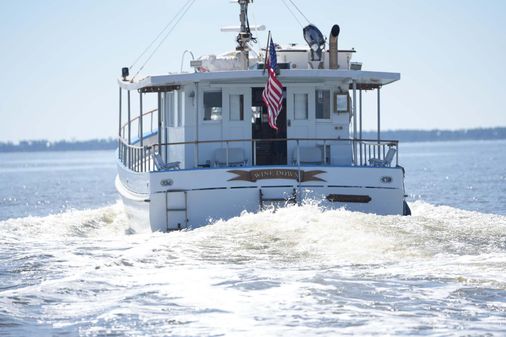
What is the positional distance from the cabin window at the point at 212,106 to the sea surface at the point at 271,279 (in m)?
3.79

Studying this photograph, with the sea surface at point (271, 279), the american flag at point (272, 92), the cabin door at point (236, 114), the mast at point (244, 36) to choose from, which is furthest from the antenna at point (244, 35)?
the sea surface at point (271, 279)

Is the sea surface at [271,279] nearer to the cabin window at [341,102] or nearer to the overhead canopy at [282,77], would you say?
the overhead canopy at [282,77]

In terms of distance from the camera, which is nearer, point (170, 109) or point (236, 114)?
point (236, 114)

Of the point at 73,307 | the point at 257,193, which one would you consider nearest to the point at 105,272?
the point at 73,307

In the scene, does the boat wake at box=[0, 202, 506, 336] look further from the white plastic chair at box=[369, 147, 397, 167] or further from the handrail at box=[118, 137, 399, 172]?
the white plastic chair at box=[369, 147, 397, 167]

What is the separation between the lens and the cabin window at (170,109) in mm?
24766

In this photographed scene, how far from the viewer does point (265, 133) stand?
77.9 feet

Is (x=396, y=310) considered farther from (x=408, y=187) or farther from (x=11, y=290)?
(x=408, y=187)

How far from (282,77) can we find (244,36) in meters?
2.68

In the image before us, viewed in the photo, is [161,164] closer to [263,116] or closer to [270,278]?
[263,116]

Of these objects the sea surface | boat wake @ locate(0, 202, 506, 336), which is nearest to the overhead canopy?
the sea surface

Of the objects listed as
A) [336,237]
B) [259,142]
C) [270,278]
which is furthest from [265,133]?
[270,278]

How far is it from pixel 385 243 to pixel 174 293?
4.56 m

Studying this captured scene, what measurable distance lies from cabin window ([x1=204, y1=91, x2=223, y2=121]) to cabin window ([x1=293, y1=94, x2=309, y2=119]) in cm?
176
